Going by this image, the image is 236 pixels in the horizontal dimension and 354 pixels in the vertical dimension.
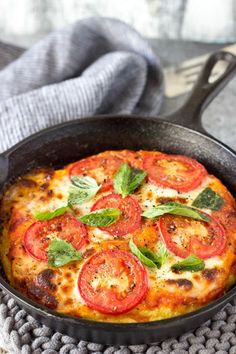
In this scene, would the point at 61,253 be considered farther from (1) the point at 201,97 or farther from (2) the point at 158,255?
(1) the point at 201,97

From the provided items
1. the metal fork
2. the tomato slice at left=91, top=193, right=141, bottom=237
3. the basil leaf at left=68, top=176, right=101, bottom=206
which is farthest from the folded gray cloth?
the tomato slice at left=91, top=193, right=141, bottom=237

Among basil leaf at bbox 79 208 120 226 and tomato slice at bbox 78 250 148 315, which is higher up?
basil leaf at bbox 79 208 120 226

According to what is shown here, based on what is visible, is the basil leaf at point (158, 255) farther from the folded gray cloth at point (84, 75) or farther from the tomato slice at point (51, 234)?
the folded gray cloth at point (84, 75)

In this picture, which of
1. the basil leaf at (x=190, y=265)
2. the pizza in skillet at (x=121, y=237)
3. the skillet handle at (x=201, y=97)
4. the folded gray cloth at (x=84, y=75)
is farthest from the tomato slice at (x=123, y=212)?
the folded gray cloth at (x=84, y=75)

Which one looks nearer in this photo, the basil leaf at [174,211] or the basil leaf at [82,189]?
the basil leaf at [174,211]

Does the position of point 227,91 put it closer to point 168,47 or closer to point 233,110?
point 233,110

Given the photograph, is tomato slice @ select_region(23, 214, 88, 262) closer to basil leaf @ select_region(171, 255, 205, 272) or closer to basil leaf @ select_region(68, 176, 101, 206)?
basil leaf @ select_region(68, 176, 101, 206)
